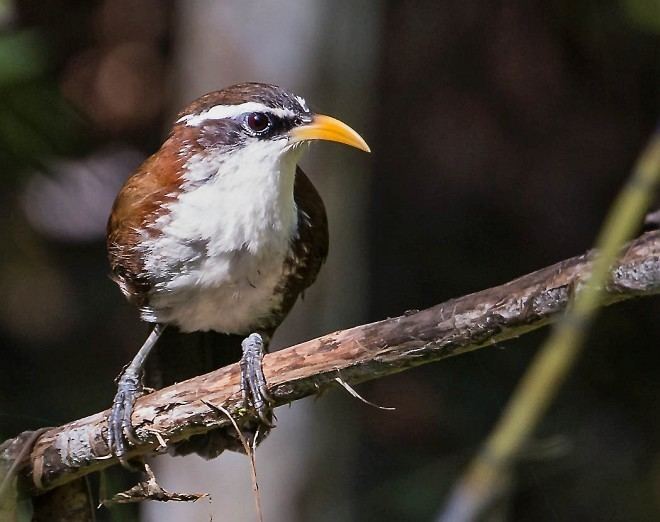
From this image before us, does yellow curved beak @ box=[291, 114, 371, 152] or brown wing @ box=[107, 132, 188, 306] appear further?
brown wing @ box=[107, 132, 188, 306]

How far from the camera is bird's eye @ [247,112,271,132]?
123 inches

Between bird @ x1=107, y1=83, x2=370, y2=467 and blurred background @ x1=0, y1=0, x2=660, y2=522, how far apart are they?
1047mm

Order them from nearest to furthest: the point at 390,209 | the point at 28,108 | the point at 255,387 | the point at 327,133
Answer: the point at 255,387 → the point at 327,133 → the point at 28,108 → the point at 390,209

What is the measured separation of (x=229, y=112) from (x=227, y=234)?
1.16 feet

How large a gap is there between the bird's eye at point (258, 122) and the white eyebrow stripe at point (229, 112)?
0.05 feet

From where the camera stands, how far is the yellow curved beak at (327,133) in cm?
306

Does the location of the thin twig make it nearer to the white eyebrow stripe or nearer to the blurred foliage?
the white eyebrow stripe

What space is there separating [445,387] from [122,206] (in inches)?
109

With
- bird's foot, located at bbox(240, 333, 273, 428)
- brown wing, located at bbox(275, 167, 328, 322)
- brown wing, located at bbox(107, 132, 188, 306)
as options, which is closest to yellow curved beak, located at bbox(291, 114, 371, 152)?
brown wing, located at bbox(275, 167, 328, 322)

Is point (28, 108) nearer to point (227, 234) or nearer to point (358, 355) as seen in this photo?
point (227, 234)

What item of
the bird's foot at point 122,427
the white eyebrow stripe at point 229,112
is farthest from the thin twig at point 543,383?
the white eyebrow stripe at point 229,112

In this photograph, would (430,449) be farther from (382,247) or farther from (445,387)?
(382,247)

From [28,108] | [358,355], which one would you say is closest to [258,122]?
[358,355]

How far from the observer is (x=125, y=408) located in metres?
2.91
